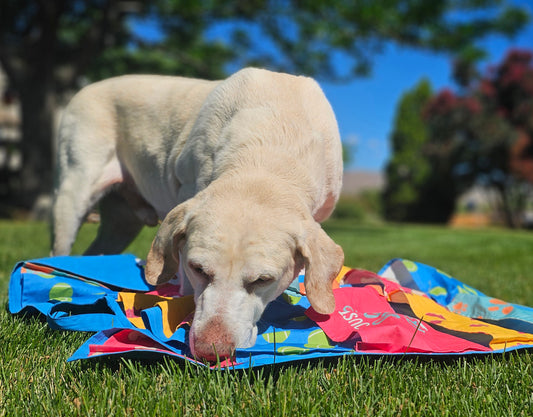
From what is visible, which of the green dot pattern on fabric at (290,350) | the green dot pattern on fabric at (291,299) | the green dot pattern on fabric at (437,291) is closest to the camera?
the green dot pattern on fabric at (290,350)

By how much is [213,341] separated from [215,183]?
2.94ft

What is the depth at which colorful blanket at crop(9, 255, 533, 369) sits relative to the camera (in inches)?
85.7

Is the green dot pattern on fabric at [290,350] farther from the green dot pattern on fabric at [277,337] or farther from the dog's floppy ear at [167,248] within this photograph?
the dog's floppy ear at [167,248]

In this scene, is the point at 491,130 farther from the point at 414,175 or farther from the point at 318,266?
the point at 318,266

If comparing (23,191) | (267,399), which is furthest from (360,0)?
(267,399)

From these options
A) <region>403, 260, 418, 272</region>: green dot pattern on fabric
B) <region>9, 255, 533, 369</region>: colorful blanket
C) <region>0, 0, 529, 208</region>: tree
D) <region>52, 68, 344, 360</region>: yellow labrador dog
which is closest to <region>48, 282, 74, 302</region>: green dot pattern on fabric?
<region>9, 255, 533, 369</region>: colorful blanket

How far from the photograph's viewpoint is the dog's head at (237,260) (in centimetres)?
210

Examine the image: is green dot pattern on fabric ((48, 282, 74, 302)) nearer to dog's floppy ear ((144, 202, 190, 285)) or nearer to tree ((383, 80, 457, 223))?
dog's floppy ear ((144, 202, 190, 285))

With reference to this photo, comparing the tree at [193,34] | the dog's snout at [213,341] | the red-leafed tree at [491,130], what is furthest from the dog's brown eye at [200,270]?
the red-leafed tree at [491,130]

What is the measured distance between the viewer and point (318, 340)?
2.36 meters

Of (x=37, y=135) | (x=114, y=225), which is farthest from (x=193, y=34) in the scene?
(x=114, y=225)

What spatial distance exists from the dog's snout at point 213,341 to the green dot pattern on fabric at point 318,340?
40 cm

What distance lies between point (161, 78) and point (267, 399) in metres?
3.31

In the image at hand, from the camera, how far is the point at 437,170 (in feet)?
75.1
